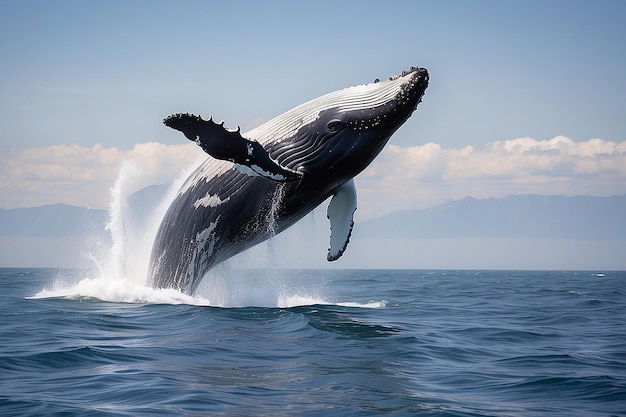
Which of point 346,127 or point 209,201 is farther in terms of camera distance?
point 209,201

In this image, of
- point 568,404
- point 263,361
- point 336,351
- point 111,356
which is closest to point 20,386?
point 111,356

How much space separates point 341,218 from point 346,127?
226 cm

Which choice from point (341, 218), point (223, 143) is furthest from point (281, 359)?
point (341, 218)

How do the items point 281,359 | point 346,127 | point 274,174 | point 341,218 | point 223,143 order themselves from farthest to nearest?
point 341,218 → point 346,127 → point 274,174 → point 223,143 → point 281,359

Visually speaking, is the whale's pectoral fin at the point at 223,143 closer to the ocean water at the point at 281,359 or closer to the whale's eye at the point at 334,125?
the whale's eye at the point at 334,125

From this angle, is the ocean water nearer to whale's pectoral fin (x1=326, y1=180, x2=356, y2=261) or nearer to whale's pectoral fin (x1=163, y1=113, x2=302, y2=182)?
whale's pectoral fin (x1=326, y1=180, x2=356, y2=261)

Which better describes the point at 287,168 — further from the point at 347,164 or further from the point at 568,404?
the point at 568,404

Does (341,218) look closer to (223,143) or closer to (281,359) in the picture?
(223,143)

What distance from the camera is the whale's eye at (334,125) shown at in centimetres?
1192

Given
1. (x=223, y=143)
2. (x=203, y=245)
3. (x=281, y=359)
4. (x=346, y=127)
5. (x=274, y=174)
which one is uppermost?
(x=346, y=127)

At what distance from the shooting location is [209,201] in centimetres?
1309

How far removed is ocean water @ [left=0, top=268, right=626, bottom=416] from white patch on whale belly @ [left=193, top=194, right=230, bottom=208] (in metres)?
1.76

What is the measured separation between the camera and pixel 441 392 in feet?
26.0

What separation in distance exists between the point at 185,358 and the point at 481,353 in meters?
4.04
